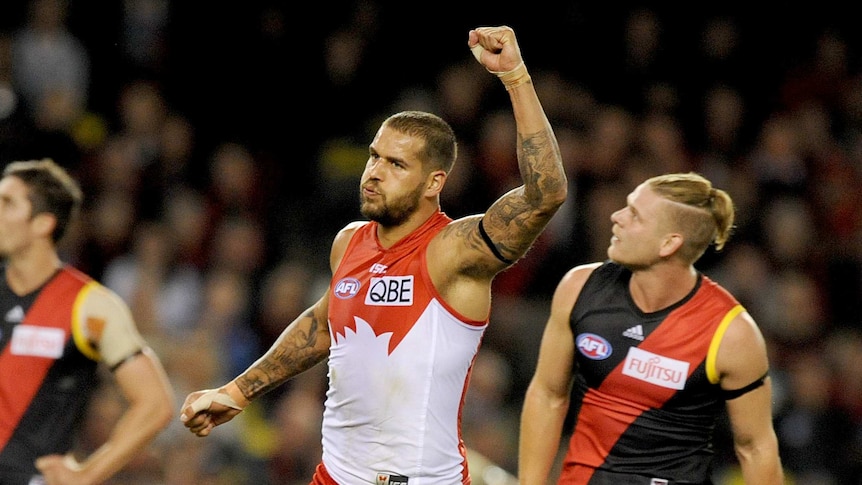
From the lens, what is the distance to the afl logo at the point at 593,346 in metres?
5.28

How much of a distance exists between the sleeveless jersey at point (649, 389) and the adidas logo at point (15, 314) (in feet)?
8.15

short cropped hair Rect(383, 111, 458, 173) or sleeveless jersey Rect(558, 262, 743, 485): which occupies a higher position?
short cropped hair Rect(383, 111, 458, 173)

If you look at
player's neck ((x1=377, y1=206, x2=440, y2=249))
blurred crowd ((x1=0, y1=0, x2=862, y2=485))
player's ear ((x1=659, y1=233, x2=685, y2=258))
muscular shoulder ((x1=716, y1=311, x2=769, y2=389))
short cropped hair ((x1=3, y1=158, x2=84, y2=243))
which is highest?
player's neck ((x1=377, y1=206, x2=440, y2=249))

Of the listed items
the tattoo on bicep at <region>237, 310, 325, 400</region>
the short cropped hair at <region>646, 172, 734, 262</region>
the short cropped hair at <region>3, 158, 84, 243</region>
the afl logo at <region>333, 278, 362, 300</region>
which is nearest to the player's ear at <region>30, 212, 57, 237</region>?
the short cropped hair at <region>3, 158, 84, 243</region>

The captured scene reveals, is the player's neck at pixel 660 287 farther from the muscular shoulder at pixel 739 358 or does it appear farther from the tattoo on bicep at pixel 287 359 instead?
the tattoo on bicep at pixel 287 359

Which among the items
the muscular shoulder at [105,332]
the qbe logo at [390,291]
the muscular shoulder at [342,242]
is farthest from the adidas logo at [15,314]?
the qbe logo at [390,291]

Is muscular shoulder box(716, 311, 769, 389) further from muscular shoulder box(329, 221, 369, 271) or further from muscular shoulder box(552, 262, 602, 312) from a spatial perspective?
muscular shoulder box(329, 221, 369, 271)

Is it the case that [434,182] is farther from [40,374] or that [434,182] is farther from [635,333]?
[40,374]

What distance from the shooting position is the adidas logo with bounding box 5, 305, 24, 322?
19.1 feet

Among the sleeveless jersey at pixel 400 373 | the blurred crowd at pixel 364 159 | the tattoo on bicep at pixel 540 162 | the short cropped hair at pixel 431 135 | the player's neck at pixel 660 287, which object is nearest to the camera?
the tattoo on bicep at pixel 540 162

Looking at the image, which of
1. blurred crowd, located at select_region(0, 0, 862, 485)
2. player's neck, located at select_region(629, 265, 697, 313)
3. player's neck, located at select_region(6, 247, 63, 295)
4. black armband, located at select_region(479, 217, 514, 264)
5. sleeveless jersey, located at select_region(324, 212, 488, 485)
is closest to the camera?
black armband, located at select_region(479, 217, 514, 264)

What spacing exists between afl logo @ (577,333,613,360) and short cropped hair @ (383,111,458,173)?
97 cm

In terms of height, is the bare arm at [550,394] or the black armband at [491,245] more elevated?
the black armband at [491,245]

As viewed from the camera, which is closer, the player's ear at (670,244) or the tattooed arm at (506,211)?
the tattooed arm at (506,211)
